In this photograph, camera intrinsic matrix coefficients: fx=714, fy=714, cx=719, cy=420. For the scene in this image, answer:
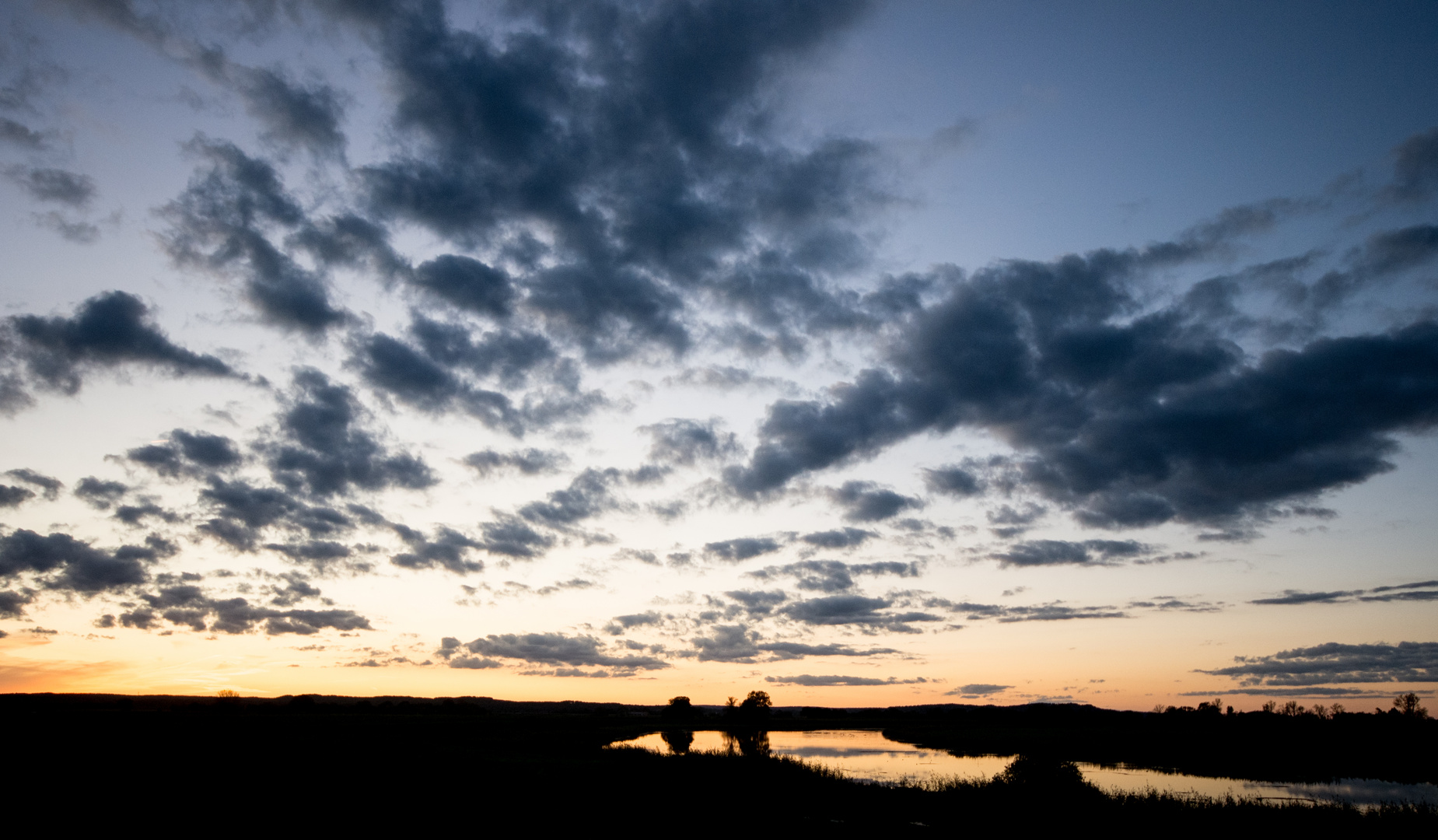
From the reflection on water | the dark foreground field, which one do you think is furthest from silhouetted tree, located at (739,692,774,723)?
the dark foreground field

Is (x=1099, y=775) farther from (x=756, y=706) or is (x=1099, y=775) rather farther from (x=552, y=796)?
(x=756, y=706)

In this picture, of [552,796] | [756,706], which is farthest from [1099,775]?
[756,706]

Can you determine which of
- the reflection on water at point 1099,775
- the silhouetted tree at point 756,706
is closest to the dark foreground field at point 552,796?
the reflection on water at point 1099,775

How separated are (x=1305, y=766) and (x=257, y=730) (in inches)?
4707

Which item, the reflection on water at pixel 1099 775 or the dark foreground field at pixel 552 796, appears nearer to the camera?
the dark foreground field at pixel 552 796

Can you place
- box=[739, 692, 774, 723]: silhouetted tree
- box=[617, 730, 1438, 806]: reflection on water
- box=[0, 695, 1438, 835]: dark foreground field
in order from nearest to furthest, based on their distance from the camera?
1. box=[0, 695, 1438, 835]: dark foreground field
2. box=[617, 730, 1438, 806]: reflection on water
3. box=[739, 692, 774, 723]: silhouetted tree

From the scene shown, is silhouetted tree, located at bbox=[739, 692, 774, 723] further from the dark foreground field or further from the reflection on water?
the dark foreground field

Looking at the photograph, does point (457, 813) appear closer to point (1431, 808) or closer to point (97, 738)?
point (1431, 808)

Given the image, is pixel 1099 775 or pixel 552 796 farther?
pixel 1099 775

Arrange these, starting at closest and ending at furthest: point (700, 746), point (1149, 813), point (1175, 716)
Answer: point (1149, 813) < point (700, 746) < point (1175, 716)

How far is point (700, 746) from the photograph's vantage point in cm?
9094

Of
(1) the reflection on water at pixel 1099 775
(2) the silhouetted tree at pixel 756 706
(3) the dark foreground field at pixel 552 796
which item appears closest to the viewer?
(3) the dark foreground field at pixel 552 796

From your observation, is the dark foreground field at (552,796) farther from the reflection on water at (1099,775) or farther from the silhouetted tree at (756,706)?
the silhouetted tree at (756,706)

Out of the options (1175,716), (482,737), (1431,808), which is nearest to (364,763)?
(482,737)
